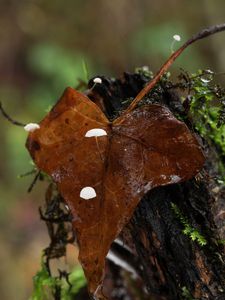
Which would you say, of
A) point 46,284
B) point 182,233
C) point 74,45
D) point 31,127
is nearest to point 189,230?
point 182,233

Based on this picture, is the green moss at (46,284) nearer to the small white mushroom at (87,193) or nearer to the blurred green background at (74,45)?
the small white mushroom at (87,193)

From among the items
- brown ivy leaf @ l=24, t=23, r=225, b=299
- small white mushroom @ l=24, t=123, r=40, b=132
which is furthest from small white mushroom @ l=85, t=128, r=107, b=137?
small white mushroom @ l=24, t=123, r=40, b=132

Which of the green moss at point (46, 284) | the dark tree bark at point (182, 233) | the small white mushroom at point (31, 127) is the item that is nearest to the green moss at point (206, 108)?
the dark tree bark at point (182, 233)

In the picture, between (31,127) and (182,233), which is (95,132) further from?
(182,233)

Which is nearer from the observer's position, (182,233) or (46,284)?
(182,233)

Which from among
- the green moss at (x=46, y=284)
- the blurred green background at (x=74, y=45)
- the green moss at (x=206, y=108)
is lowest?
the green moss at (x=46, y=284)
